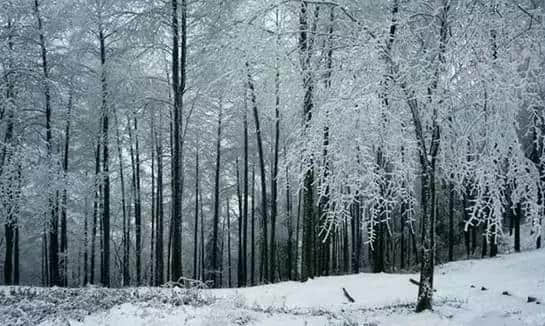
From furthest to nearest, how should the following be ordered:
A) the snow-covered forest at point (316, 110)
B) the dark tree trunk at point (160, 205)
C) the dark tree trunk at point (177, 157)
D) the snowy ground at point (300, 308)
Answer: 1. the dark tree trunk at point (160, 205)
2. the dark tree trunk at point (177, 157)
3. the snowy ground at point (300, 308)
4. the snow-covered forest at point (316, 110)

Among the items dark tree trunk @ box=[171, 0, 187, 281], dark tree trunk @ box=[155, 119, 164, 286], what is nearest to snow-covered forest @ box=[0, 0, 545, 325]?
dark tree trunk @ box=[171, 0, 187, 281]

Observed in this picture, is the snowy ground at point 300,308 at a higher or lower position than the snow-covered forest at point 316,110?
lower

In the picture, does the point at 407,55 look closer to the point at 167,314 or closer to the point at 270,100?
the point at 270,100

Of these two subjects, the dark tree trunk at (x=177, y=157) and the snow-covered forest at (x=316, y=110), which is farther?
the dark tree trunk at (x=177, y=157)

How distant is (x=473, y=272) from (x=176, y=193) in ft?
35.8

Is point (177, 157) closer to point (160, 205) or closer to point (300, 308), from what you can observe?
point (300, 308)

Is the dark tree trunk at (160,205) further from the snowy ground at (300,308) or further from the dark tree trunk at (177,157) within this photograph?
the snowy ground at (300,308)

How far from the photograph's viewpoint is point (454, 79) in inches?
246

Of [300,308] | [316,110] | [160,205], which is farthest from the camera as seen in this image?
[160,205]

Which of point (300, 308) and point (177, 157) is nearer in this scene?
point (300, 308)

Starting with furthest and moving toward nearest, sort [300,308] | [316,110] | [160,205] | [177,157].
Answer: [160,205] < [177,157] < [300,308] < [316,110]

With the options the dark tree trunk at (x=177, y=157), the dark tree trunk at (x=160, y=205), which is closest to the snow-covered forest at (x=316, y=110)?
the dark tree trunk at (x=177, y=157)

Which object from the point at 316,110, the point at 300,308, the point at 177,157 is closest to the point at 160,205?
the point at 177,157

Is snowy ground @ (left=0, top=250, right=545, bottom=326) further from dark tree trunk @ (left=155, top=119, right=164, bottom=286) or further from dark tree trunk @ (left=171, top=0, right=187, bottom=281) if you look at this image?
dark tree trunk @ (left=155, top=119, right=164, bottom=286)
